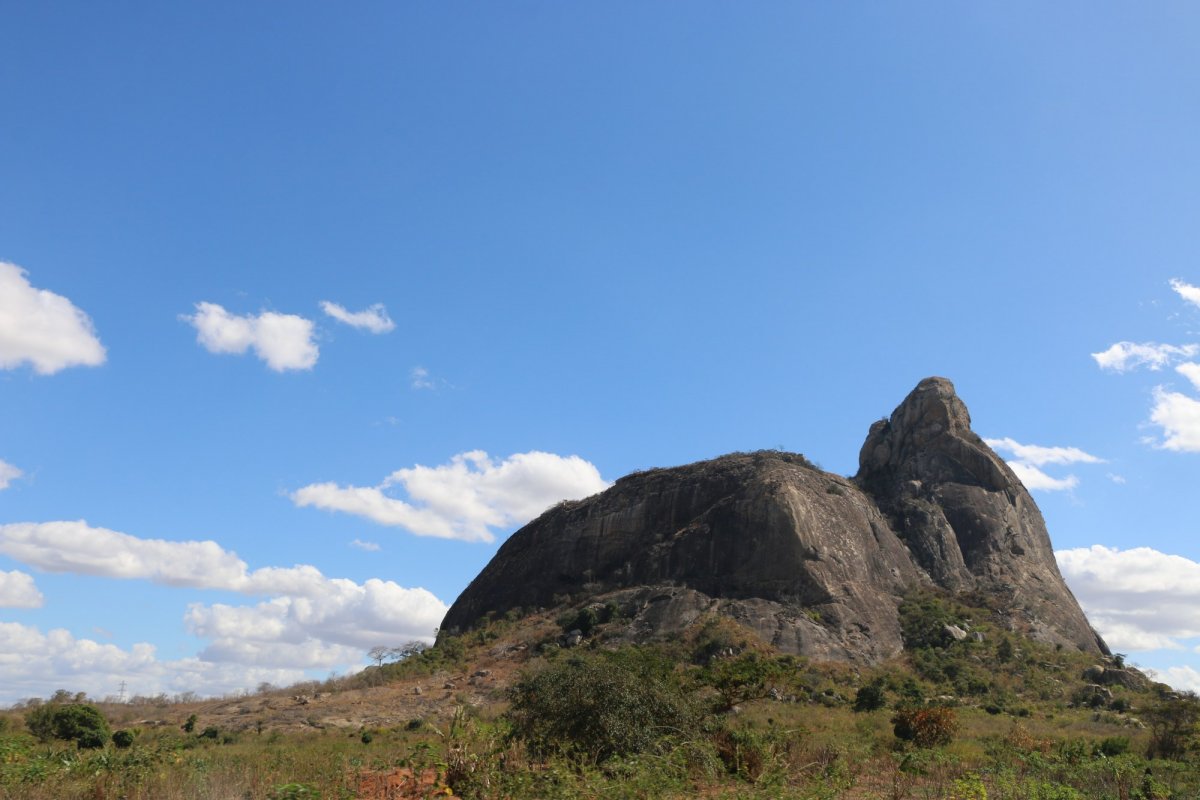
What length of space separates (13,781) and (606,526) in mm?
60872

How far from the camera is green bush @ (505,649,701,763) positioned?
57.1 ft

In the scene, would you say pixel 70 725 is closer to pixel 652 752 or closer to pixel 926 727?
pixel 652 752

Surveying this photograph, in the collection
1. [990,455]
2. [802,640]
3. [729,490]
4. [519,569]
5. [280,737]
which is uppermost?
[990,455]

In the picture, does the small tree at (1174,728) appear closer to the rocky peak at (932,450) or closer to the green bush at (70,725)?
the green bush at (70,725)

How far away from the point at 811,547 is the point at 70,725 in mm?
44040

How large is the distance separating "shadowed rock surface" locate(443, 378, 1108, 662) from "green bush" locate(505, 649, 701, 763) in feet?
103

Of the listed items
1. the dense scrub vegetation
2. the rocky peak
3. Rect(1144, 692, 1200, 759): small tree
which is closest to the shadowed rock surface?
Result: the rocky peak

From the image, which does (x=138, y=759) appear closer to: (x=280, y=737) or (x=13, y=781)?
(x=13, y=781)

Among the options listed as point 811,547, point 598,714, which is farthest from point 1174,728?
point 811,547

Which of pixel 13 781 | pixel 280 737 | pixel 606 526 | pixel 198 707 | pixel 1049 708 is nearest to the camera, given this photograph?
pixel 13 781

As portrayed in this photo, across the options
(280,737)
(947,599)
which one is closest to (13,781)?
(280,737)

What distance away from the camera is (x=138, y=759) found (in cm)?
1334

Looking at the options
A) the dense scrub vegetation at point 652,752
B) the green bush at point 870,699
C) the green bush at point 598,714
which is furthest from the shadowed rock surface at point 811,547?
the green bush at point 598,714

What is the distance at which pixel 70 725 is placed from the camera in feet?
97.7
